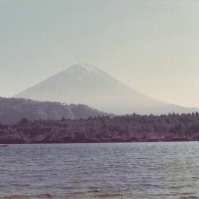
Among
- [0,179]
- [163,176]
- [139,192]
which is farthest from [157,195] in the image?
[0,179]

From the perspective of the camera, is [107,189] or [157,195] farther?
[107,189]

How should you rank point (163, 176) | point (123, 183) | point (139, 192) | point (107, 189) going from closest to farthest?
point (139, 192) < point (107, 189) < point (123, 183) < point (163, 176)

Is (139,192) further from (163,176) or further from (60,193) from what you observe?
(163,176)

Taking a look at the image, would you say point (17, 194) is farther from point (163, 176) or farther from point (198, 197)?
point (163, 176)

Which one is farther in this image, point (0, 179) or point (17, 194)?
point (0, 179)

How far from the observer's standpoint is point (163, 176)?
50.8 m

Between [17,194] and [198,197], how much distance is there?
1366cm

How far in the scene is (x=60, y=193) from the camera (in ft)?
125

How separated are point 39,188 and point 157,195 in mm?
11106

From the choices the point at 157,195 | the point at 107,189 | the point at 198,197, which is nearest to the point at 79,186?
the point at 107,189

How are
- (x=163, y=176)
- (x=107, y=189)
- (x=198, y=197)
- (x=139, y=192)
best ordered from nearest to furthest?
1. (x=198, y=197)
2. (x=139, y=192)
3. (x=107, y=189)
4. (x=163, y=176)

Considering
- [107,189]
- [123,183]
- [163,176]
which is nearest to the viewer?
[107,189]

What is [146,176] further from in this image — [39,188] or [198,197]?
[198,197]

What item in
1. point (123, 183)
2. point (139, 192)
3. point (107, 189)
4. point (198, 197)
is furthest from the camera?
point (123, 183)
